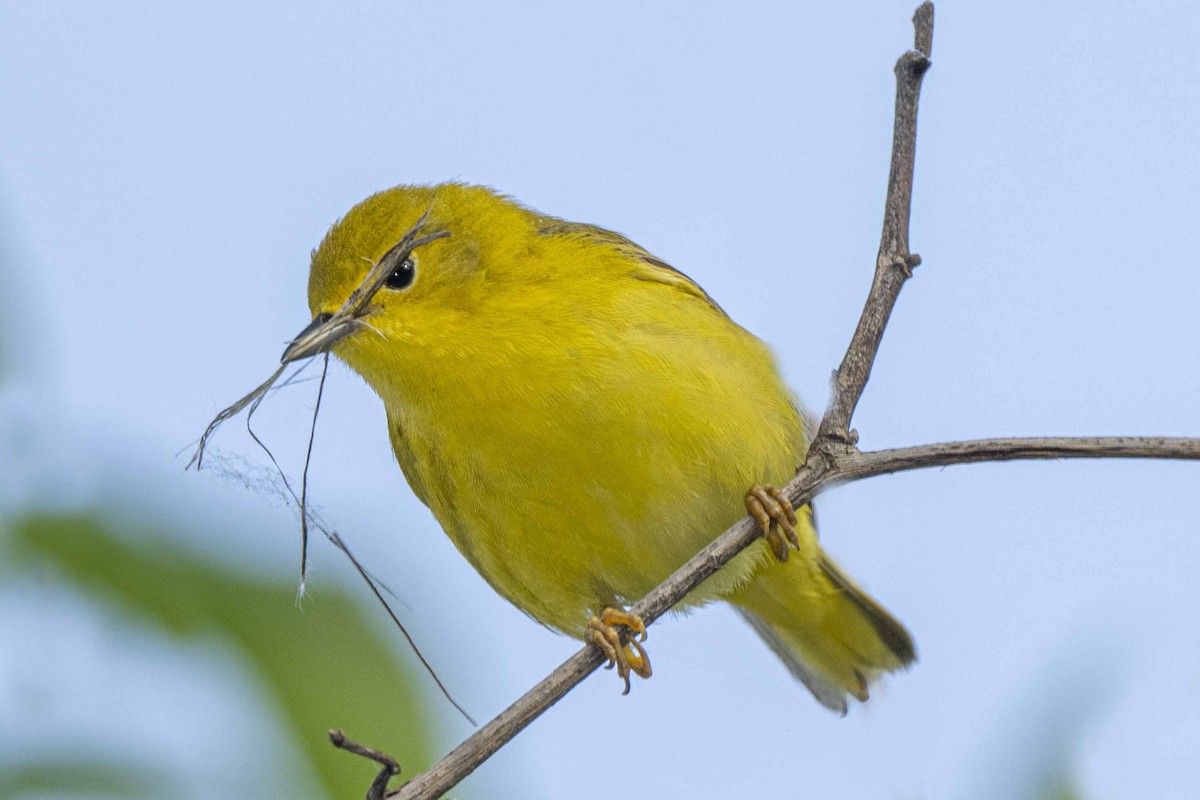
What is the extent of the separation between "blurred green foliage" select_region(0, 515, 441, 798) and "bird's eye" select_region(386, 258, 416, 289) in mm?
1971

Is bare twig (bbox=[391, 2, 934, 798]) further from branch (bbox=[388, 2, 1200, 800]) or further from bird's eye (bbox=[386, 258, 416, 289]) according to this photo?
bird's eye (bbox=[386, 258, 416, 289])

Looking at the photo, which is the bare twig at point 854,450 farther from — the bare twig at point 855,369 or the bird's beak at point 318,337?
the bird's beak at point 318,337

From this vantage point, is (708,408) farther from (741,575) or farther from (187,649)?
(187,649)

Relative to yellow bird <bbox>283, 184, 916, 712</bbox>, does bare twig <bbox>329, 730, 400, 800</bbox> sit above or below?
below

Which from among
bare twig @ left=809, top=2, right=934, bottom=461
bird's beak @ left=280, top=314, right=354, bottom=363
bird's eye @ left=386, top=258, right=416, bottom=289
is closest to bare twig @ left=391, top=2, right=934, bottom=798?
bare twig @ left=809, top=2, right=934, bottom=461

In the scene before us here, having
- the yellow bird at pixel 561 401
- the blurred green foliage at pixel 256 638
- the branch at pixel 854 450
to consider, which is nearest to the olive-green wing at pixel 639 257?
the yellow bird at pixel 561 401

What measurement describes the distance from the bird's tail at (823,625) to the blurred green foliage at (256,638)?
2.59 metres

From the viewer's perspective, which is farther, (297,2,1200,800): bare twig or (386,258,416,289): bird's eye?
(386,258,416,289): bird's eye

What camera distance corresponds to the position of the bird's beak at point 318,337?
3656 mm

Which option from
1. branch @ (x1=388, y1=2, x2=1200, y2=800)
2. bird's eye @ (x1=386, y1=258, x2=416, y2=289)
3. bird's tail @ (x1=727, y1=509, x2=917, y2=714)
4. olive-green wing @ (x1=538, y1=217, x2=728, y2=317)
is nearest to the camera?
branch @ (x1=388, y1=2, x2=1200, y2=800)

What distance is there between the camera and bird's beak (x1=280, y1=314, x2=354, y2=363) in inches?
144

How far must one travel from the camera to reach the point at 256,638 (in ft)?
6.28

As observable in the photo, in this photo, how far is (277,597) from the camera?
1966 millimetres

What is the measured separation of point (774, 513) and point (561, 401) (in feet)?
2.35
